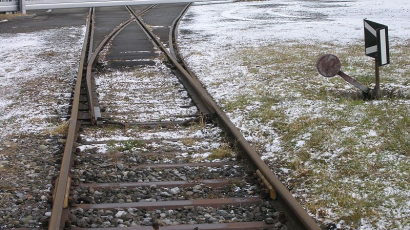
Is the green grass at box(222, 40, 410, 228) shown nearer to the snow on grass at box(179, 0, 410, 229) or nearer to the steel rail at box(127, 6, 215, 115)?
the snow on grass at box(179, 0, 410, 229)

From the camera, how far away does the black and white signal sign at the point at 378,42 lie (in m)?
8.38

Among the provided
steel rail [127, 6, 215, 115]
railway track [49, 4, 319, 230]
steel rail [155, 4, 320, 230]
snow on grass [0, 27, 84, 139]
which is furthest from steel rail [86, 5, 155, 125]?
Answer: steel rail [155, 4, 320, 230]

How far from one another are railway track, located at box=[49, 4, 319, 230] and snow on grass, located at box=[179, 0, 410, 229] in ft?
1.23

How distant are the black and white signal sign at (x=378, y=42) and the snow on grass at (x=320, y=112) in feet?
2.06

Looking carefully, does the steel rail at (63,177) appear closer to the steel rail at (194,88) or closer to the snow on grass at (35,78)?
the snow on grass at (35,78)

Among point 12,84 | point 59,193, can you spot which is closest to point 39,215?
point 59,193

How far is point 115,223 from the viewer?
188 inches

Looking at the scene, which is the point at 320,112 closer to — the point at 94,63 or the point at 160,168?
the point at 160,168

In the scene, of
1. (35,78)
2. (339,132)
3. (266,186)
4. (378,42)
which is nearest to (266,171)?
(266,186)

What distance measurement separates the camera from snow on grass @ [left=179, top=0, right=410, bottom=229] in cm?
520

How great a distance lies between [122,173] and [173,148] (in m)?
1.02

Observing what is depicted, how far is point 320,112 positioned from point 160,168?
2899 mm

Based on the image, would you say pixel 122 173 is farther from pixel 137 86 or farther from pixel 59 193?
pixel 137 86

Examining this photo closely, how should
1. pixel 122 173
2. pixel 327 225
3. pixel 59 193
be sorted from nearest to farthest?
1. pixel 327 225
2. pixel 59 193
3. pixel 122 173
